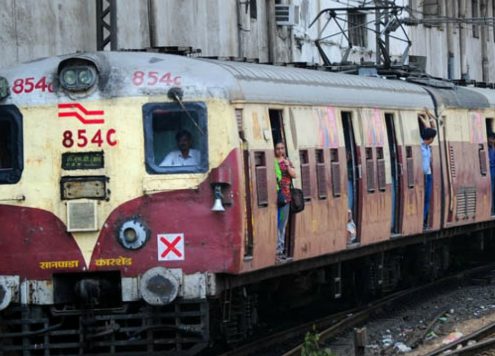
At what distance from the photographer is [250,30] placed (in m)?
27.7

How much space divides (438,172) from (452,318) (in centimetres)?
227

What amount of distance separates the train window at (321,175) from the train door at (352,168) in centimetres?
94

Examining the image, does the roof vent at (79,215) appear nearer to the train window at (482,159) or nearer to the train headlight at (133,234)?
the train headlight at (133,234)

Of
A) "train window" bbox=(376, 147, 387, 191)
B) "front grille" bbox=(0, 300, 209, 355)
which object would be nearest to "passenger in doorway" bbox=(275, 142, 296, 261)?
"front grille" bbox=(0, 300, 209, 355)

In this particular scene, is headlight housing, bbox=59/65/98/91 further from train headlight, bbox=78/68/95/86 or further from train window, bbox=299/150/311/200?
train window, bbox=299/150/311/200

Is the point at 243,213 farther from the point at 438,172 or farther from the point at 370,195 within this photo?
the point at 438,172

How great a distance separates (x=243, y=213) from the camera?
12.0m

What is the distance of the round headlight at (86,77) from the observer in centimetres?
1205

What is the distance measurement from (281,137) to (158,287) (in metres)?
2.32

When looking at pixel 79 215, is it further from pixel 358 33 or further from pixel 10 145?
pixel 358 33

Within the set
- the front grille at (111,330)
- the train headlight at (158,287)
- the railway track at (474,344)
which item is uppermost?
the train headlight at (158,287)

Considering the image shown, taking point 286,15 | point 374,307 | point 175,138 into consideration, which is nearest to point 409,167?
point 374,307

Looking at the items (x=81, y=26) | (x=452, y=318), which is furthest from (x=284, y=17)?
(x=452, y=318)

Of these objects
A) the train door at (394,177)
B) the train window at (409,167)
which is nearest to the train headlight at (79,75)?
the train door at (394,177)
